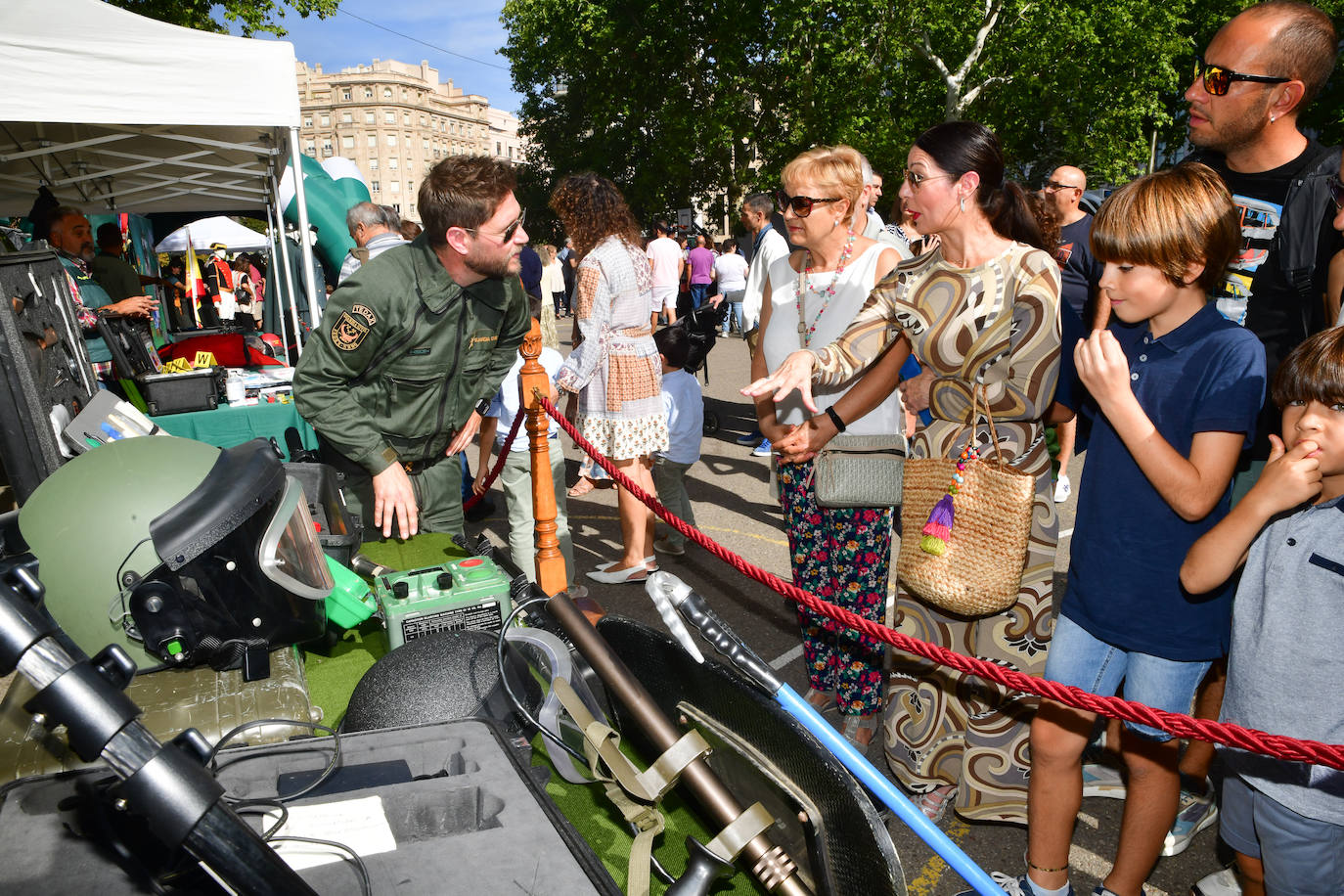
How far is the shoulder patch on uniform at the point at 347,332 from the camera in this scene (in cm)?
324

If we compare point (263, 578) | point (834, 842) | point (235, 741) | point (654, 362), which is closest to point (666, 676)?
point (834, 842)

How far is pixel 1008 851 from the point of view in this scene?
9.64 ft

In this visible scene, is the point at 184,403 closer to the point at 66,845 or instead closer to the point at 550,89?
the point at 66,845

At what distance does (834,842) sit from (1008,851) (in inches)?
90.1

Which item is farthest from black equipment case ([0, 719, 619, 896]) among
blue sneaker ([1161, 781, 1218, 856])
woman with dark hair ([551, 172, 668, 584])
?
woman with dark hair ([551, 172, 668, 584])

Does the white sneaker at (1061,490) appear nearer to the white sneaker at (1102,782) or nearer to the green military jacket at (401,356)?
the white sneaker at (1102,782)

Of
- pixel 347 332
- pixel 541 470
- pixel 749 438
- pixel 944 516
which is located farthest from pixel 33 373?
pixel 749 438

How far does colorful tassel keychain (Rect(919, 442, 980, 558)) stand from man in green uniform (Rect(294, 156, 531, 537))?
1945mm

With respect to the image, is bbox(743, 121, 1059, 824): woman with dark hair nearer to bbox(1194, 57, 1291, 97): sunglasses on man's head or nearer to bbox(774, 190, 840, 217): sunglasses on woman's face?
bbox(774, 190, 840, 217): sunglasses on woman's face

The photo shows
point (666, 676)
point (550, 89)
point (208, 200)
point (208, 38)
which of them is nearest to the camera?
point (666, 676)

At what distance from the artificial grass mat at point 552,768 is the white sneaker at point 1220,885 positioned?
2.01 m

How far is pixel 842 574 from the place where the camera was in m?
3.45

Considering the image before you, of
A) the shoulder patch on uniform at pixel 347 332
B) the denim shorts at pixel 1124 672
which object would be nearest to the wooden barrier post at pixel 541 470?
the shoulder patch on uniform at pixel 347 332

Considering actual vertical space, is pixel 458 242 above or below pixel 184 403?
above
